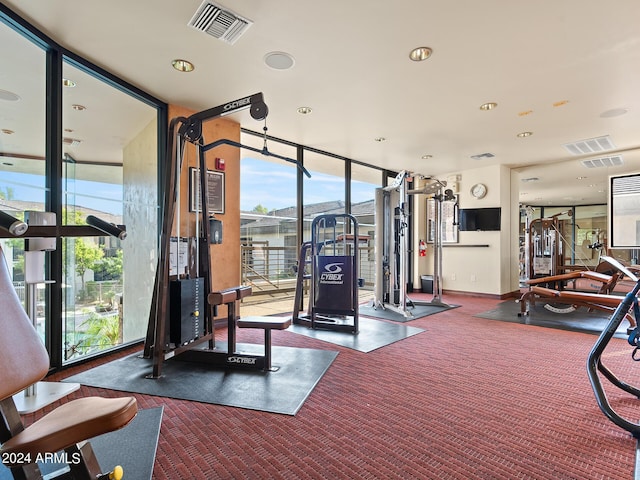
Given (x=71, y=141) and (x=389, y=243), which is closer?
(x=71, y=141)

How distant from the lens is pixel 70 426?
101 centimetres

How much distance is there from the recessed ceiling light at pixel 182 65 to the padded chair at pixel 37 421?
8.40 feet

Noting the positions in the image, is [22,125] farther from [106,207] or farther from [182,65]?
[182,65]

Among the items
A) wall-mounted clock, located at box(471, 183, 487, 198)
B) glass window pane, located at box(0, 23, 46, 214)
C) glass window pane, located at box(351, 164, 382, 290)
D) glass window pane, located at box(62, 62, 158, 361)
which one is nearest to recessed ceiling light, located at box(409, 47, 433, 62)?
glass window pane, located at box(62, 62, 158, 361)

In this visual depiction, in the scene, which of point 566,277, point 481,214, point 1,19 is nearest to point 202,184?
point 1,19

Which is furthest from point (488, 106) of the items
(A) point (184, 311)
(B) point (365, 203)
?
(A) point (184, 311)

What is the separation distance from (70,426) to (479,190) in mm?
7664

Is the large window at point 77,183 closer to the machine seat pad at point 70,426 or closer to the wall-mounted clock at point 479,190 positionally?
the machine seat pad at point 70,426

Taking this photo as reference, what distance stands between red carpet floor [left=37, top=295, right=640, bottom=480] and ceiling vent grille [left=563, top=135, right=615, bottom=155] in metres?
3.82

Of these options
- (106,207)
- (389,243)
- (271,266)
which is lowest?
(271,266)

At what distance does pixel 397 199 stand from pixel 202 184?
11.9ft

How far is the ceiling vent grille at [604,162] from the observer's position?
621 cm

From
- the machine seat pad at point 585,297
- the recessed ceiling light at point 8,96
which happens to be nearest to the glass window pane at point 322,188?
the machine seat pad at point 585,297

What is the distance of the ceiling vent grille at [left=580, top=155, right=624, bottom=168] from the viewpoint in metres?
6.21
